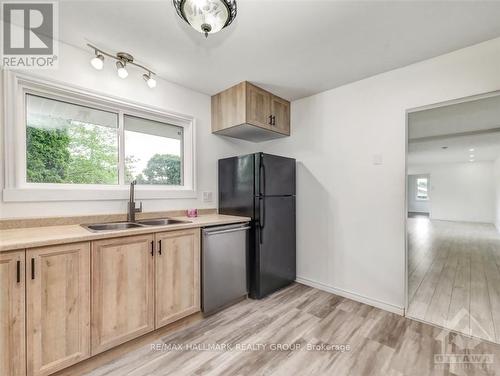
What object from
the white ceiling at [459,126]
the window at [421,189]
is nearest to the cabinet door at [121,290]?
the white ceiling at [459,126]

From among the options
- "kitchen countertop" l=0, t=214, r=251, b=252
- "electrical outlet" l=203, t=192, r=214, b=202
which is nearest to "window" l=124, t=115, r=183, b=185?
"electrical outlet" l=203, t=192, r=214, b=202

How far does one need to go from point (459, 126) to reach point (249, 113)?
385cm

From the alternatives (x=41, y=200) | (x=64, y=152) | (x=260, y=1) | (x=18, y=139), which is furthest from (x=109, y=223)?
(x=260, y=1)

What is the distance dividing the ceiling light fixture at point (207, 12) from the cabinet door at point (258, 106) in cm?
127

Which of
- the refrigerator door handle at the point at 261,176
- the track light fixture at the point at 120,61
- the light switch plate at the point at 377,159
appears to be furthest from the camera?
the refrigerator door handle at the point at 261,176

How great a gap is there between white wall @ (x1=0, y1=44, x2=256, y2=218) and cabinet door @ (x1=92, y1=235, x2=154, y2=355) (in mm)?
672

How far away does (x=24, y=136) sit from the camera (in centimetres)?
183

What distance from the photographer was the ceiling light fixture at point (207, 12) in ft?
4.10

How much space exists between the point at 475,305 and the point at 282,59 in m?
3.21

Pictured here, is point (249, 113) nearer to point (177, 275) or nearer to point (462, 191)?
point (177, 275)

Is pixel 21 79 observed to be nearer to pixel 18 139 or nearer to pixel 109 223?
pixel 18 139

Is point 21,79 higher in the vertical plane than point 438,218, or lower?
higher

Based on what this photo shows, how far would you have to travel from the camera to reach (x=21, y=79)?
1.77m
